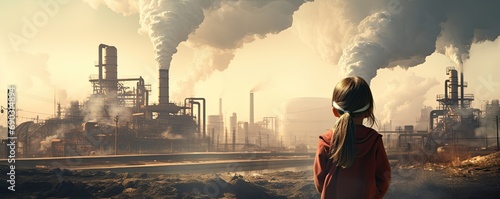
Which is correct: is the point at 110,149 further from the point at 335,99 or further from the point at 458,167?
the point at 335,99

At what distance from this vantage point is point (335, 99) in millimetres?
2586

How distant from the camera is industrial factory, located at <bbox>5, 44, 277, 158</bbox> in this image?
3809 cm

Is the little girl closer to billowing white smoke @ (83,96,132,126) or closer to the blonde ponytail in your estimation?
the blonde ponytail

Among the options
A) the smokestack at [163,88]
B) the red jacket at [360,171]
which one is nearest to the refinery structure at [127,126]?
the smokestack at [163,88]

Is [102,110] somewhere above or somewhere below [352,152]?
above

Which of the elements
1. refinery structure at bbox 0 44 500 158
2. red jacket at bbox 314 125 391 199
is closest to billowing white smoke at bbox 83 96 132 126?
refinery structure at bbox 0 44 500 158

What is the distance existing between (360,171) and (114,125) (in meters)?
39.3

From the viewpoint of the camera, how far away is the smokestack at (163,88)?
38959mm

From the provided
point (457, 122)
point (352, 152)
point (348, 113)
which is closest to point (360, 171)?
point (352, 152)

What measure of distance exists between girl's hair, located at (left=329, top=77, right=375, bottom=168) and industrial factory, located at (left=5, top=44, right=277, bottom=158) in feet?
112

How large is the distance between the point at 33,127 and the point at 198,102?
15097 millimetres

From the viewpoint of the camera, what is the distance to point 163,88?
41.3 metres

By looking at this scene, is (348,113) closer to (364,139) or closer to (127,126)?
(364,139)

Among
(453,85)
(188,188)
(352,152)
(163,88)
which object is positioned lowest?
(188,188)
